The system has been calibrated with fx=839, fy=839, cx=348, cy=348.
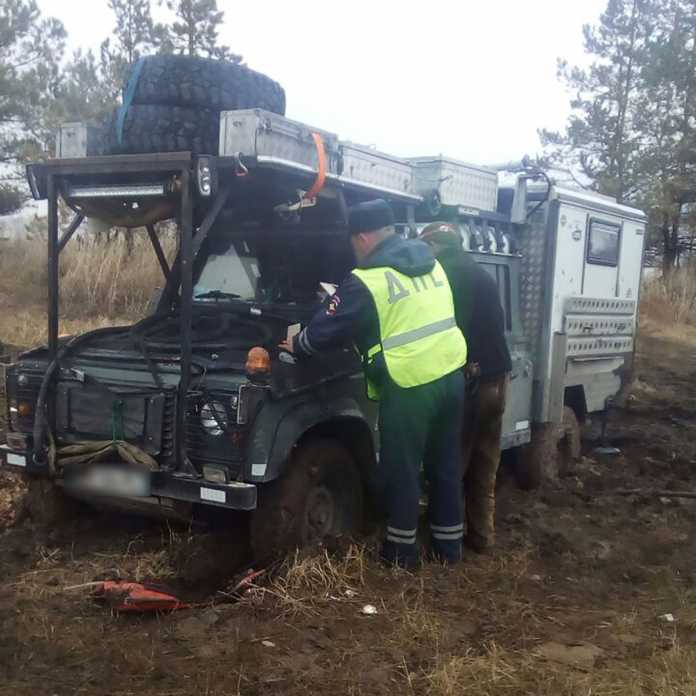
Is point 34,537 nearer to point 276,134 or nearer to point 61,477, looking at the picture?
point 61,477

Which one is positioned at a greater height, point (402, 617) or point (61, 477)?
point (61, 477)

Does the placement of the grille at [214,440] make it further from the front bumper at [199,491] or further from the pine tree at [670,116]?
the pine tree at [670,116]

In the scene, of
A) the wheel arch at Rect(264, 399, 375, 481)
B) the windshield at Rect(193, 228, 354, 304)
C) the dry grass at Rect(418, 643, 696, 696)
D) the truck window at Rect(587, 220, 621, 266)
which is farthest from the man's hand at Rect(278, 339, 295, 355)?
the truck window at Rect(587, 220, 621, 266)

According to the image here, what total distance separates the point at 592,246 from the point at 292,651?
16.1 feet

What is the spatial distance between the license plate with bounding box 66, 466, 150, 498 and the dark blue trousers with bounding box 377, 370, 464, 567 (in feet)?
4.11

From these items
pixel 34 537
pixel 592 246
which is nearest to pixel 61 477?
pixel 34 537

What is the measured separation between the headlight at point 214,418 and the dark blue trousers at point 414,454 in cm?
88

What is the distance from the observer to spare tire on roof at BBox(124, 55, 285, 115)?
15.6ft

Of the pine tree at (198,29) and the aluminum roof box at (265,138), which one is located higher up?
the pine tree at (198,29)

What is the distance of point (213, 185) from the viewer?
4273mm

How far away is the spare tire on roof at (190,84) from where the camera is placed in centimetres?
474

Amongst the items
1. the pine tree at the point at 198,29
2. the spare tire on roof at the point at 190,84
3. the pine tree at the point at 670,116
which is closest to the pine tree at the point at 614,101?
the pine tree at the point at 670,116

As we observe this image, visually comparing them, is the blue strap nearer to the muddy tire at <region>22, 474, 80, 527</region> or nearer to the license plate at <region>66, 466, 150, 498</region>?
the license plate at <region>66, 466, 150, 498</region>

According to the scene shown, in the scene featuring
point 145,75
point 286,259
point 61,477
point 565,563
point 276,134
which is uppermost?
point 145,75
